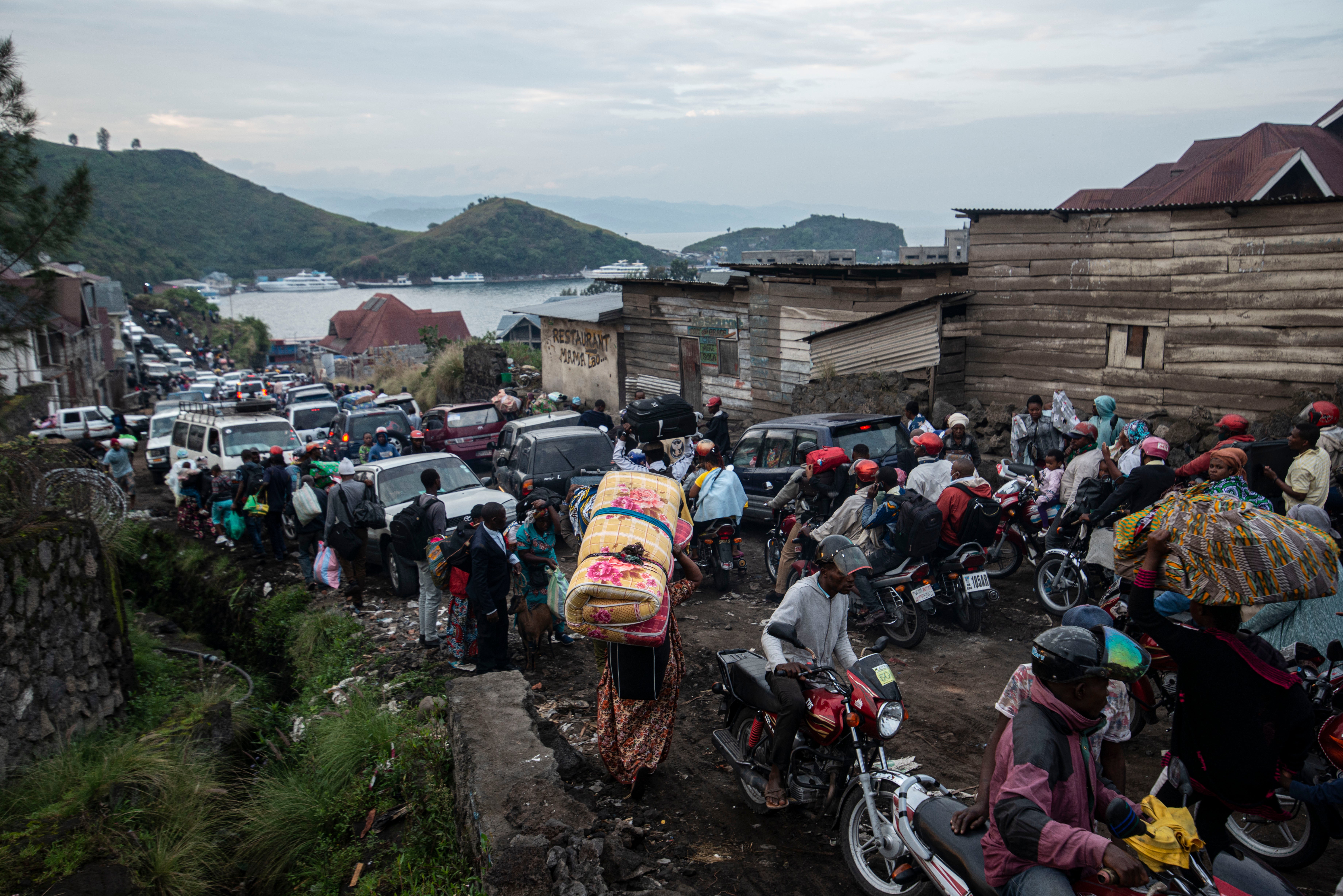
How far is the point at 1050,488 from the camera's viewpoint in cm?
834

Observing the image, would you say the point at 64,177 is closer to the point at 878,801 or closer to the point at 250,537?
the point at 250,537

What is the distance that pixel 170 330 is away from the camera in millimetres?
79625

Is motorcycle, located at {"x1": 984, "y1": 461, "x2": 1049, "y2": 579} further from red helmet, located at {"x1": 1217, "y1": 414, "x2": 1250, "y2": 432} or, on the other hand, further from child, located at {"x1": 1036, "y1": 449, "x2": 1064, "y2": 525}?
red helmet, located at {"x1": 1217, "y1": 414, "x2": 1250, "y2": 432}

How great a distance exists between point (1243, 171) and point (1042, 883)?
26980 millimetres

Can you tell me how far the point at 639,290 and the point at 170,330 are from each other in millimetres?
76457

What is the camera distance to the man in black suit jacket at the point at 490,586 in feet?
22.6

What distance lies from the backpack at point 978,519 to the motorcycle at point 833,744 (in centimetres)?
309

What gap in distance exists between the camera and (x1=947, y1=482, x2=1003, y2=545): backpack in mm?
7340

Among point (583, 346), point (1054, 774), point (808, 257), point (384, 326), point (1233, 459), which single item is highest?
point (808, 257)

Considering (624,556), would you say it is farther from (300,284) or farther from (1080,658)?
(300,284)

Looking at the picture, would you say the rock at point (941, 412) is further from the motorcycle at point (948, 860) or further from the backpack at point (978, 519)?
the motorcycle at point (948, 860)

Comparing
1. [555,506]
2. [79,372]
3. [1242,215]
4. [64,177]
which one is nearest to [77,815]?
[555,506]


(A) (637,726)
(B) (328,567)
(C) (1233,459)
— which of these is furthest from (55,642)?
(C) (1233,459)

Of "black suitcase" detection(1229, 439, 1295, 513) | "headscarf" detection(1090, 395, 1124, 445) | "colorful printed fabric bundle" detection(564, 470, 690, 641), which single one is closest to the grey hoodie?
"colorful printed fabric bundle" detection(564, 470, 690, 641)
